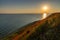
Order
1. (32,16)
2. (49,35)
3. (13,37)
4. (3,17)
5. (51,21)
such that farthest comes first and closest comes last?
1. (3,17)
2. (32,16)
3. (13,37)
4. (51,21)
5. (49,35)

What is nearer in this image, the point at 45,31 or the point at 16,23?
the point at 45,31

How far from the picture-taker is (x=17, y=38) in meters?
11.6

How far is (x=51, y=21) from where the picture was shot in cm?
1145

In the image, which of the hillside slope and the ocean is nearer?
the hillside slope

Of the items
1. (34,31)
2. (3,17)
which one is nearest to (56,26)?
(34,31)

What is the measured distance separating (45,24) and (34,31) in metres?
0.87

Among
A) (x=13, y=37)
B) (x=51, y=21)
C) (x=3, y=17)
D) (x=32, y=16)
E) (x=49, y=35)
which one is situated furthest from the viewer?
(x=3, y=17)

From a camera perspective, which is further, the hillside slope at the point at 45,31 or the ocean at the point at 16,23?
the ocean at the point at 16,23

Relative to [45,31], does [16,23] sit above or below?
below

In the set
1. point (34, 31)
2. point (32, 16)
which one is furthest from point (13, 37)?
point (32, 16)

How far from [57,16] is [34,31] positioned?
1.89 meters

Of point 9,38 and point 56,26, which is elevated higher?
point 56,26

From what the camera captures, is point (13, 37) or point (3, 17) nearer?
point (13, 37)

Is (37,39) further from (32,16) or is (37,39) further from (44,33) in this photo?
(32,16)
